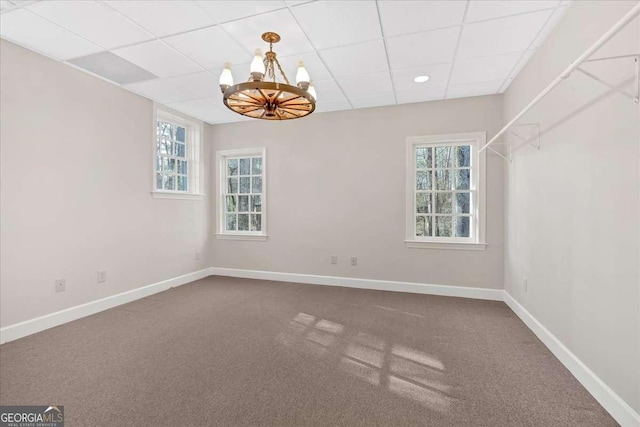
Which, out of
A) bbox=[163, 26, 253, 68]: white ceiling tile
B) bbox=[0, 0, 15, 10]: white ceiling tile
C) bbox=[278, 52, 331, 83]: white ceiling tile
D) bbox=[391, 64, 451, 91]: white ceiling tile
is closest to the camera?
bbox=[0, 0, 15, 10]: white ceiling tile

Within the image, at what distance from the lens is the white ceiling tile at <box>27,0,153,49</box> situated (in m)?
2.30

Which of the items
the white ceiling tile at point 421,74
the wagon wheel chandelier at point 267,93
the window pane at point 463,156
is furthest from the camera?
the window pane at point 463,156

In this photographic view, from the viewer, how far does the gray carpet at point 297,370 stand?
1767 mm

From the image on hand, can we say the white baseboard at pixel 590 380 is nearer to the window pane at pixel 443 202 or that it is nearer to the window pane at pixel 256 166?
the window pane at pixel 443 202

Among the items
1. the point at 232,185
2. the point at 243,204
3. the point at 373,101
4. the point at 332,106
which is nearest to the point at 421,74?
the point at 373,101

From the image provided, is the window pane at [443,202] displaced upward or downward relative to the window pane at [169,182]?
downward

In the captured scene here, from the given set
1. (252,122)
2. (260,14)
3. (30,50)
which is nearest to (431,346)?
(260,14)

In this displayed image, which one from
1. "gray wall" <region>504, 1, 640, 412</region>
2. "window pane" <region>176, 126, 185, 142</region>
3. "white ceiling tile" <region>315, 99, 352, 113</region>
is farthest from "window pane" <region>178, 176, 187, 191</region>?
"gray wall" <region>504, 1, 640, 412</region>

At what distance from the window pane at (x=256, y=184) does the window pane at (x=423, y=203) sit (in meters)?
2.67

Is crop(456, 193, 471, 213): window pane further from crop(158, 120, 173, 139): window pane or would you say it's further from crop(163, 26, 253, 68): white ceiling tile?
crop(158, 120, 173, 139): window pane

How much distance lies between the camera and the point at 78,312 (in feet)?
10.9

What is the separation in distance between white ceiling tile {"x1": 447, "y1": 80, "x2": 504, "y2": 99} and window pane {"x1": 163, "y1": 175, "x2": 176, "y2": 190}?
14.0 feet

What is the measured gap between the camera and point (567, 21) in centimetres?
232
